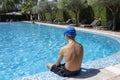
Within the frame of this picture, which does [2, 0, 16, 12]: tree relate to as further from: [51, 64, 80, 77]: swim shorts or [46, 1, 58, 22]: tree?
[51, 64, 80, 77]: swim shorts

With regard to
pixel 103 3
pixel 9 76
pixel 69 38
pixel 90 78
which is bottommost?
pixel 9 76

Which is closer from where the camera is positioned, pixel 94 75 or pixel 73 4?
pixel 94 75

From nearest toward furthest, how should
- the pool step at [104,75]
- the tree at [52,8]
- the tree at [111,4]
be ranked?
the pool step at [104,75]
the tree at [111,4]
the tree at [52,8]

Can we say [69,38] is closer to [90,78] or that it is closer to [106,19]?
[90,78]

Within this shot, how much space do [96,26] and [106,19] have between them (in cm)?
126

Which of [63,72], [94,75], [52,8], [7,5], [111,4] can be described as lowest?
[94,75]

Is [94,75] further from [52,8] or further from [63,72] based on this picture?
[52,8]

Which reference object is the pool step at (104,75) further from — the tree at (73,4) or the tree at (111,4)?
the tree at (73,4)

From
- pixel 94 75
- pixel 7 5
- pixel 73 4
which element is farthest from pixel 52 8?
pixel 94 75

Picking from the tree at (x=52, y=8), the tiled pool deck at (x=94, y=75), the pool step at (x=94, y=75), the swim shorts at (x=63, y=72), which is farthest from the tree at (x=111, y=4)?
the tree at (x=52, y=8)

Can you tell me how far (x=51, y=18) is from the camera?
127 feet

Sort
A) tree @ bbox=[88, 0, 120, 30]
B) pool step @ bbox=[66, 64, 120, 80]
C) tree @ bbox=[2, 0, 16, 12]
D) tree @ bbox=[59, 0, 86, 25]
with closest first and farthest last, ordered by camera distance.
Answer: pool step @ bbox=[66, 64, 120, 80] < tree @ bbox=[88, 0, 120, 30] < tree @ bbox=[59, 0, 86, 25] < tree @ bbox=[2, 0, 16, 12]

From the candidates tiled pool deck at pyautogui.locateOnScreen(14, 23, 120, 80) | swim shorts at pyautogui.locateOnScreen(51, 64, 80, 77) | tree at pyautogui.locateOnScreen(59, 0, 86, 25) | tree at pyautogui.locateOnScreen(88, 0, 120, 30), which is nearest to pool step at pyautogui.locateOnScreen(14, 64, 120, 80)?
tiled pool deck at pyautogui.locateOnScreen(14, 23, 120, 80)

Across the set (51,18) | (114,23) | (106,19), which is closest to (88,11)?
(106,19)
